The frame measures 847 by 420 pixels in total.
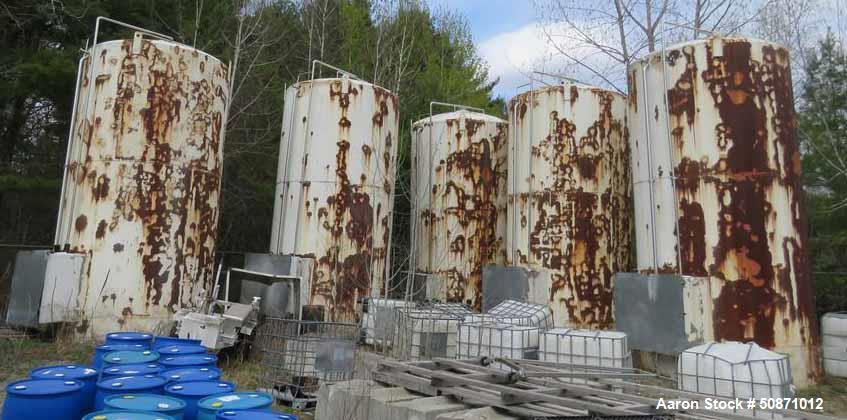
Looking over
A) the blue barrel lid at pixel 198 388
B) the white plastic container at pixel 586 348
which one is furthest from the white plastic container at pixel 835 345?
the blue barrel lid at pixel 198 388

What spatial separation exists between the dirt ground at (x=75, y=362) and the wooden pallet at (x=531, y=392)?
118 inches

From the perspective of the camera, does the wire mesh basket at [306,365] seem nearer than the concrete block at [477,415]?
No

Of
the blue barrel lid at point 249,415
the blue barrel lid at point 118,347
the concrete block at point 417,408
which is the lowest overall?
the concrete block at point 417,408

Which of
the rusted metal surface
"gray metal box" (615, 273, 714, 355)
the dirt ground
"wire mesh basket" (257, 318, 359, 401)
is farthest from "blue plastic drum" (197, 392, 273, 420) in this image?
"gray metal box" (615, 273, 714, 355)

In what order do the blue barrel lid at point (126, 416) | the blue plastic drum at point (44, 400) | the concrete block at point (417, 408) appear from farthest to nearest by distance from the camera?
the concrete block at point (417, 408)
the blue plastic drum at point (44, 400)
the blue barrel lid at point (126, 416)

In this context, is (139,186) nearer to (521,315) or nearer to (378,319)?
(378,319)

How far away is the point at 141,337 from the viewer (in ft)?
23.3

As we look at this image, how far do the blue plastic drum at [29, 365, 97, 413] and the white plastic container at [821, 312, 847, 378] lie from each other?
11.2 metres

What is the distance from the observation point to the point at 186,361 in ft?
19.2

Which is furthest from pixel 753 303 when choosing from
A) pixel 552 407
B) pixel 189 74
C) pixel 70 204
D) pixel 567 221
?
pixel 70 204

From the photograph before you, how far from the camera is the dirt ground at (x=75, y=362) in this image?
25.8 feet

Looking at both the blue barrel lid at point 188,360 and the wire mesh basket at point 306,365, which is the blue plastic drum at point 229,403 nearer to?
the blue barrel lid at point 188,360

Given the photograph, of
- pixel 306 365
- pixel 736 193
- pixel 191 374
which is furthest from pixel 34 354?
pixel 736 193

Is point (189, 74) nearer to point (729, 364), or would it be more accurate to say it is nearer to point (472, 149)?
point (472, 149)
